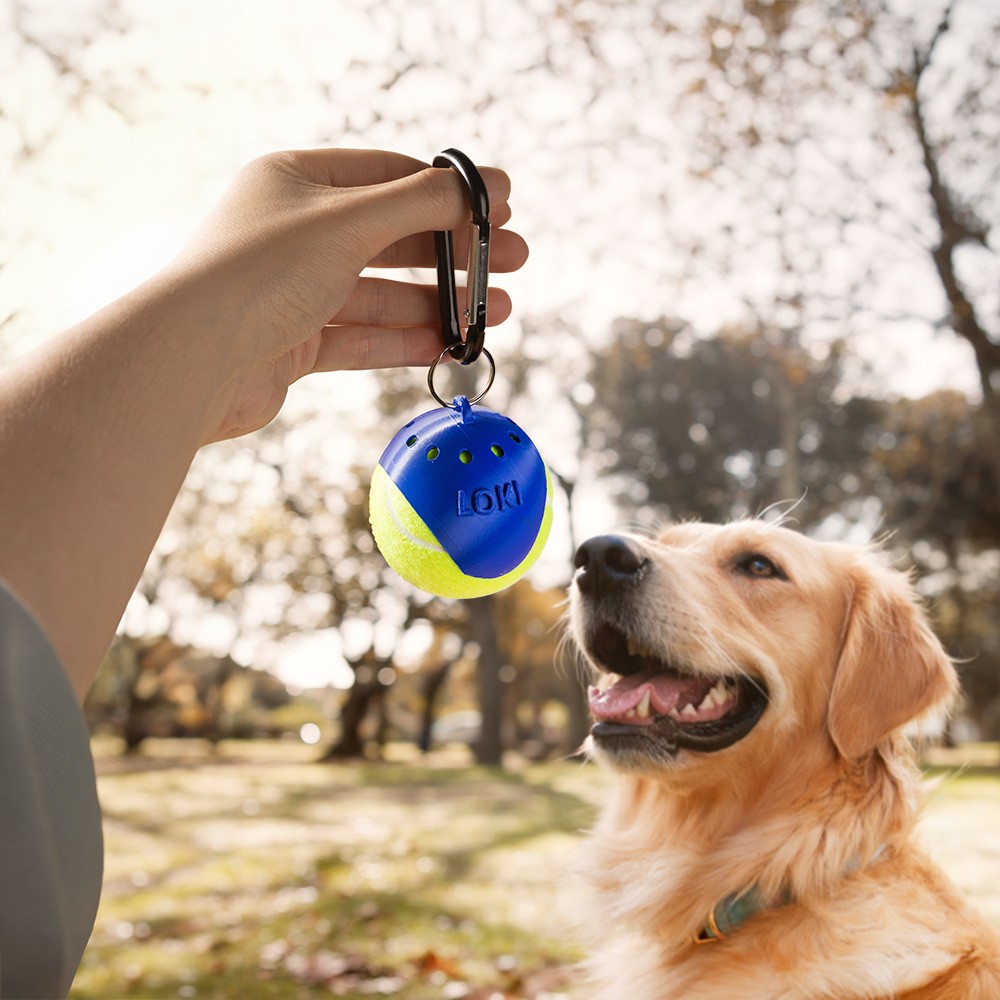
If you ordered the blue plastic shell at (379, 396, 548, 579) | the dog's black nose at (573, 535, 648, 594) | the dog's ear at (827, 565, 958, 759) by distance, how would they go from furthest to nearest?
the dog's black nose at (573, 535, 648, 594), the dog's ear at (827, 565, 958, 759), the blue plastic shell at (379, 396, 548, 579)

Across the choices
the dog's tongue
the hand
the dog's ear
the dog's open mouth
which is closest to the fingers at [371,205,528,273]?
the hand

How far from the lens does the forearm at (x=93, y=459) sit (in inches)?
37.9

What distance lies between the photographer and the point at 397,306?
2078mm

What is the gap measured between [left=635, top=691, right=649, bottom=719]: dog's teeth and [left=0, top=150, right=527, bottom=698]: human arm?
1419 millimetres

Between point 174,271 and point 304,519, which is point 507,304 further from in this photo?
point 304,519

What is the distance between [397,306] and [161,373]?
1.01 meters

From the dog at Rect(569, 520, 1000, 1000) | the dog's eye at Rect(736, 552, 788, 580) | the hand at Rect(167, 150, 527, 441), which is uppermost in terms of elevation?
the hand at Rect(167, 150, 527, 441)

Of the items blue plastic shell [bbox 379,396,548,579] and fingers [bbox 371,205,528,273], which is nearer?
blue plastic shell [bbox 379,396,548,579]

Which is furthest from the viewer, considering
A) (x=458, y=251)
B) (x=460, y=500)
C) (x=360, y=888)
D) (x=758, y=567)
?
(x=360, y=888)

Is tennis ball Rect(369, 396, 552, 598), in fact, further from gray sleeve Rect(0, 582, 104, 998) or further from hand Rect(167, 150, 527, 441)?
gray sleeve Rect(0, 582, 104, 998)

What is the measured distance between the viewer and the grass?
14.6 ft

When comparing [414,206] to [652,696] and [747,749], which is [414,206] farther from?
[747,749]

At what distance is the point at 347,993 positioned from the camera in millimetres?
4281

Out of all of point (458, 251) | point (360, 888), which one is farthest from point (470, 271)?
point (360, 888)
